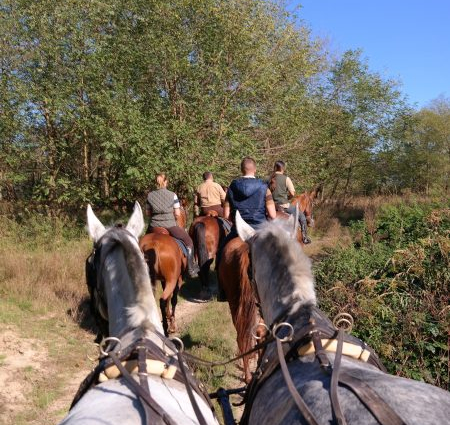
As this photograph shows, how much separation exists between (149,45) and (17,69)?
3.55m

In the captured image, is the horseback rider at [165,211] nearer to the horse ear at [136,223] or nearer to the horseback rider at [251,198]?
the horseback rider at [251,198]

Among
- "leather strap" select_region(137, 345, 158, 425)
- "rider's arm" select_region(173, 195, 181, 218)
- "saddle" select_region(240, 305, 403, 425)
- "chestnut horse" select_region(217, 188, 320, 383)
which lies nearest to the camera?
"leather strap" select_region(137, 345, 158, 425)

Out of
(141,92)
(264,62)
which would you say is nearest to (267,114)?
(264,62)

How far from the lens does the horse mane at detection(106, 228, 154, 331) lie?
8.93ft

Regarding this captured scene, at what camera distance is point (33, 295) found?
8.50 meters

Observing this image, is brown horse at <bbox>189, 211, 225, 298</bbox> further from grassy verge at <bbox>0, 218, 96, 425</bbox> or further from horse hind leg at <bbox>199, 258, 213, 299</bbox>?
grassy verge at <bbox>0, 218, 96, 425</bbox>

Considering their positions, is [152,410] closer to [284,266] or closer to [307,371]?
[307,371]

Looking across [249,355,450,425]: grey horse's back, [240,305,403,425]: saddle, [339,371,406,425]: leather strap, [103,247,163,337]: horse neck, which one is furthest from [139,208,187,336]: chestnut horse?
[339,371,406,425]: leather strap

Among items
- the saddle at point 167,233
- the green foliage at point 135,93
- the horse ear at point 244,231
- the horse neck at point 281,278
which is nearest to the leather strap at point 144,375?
the horse neck at point 281,278

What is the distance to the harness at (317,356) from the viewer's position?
6.06ft

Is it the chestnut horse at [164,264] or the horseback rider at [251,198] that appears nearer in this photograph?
the horseback rider at [251,198]

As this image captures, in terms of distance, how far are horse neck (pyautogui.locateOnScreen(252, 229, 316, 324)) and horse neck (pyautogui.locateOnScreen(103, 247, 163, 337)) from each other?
816 millimetres

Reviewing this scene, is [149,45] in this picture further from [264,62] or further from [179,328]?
[179,328]

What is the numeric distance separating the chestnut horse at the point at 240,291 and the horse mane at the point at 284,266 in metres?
1.90
